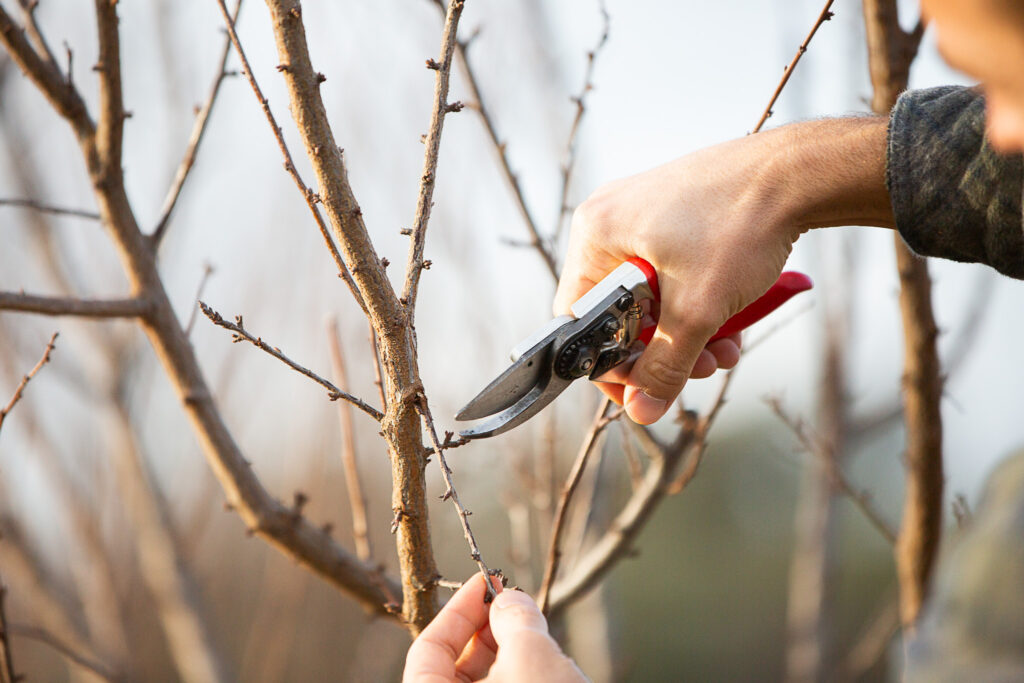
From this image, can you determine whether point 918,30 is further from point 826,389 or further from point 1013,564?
point 826,389

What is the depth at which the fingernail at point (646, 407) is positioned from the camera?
1.51 m

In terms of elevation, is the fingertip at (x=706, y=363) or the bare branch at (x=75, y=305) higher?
the bare branch at (x=75, y=305)

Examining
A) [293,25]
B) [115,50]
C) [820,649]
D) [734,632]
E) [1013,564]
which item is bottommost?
[734,632]

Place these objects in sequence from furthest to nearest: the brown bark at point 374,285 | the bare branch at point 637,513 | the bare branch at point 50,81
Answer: the bare branch at point 637,513 → the bare branch at point 50,81 → the brown bark at point 374,285

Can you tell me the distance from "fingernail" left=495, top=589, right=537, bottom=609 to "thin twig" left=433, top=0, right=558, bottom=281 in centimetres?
104

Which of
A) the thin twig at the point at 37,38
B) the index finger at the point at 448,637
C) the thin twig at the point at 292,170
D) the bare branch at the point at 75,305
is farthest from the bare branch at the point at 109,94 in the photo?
the index finger at the point at 448,637

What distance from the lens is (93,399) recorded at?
10.5ft

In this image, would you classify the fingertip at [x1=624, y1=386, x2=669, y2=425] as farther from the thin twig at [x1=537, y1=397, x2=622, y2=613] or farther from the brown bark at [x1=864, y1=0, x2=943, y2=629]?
the brown bark at [x1=864, y1=0, x2=943, y2=629]

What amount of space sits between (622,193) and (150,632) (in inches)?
221

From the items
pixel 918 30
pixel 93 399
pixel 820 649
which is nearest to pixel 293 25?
pixel 918 30

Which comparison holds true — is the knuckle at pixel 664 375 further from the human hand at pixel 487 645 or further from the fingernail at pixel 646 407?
the human hand at pixel 487 645

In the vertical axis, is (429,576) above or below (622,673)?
above

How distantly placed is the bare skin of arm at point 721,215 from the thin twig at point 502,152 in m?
0.48

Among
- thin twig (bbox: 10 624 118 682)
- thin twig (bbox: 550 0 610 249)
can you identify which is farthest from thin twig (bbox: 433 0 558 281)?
thin twig (bbox: 10 624 118 682)
